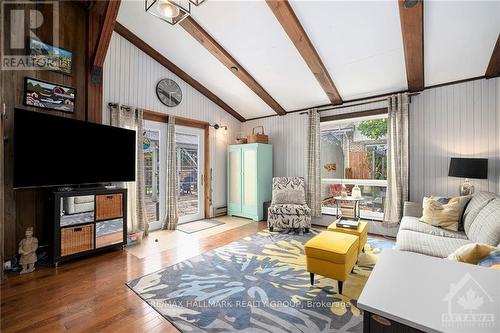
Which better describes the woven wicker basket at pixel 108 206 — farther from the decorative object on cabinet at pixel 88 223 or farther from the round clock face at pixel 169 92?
the round clock face at pixel 169 92

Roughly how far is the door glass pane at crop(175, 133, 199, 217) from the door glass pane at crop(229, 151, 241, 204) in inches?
32.4

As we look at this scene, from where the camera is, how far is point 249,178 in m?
5.00

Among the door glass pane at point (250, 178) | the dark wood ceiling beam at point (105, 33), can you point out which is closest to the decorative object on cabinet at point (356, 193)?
the door glass pane at point (250, 178)

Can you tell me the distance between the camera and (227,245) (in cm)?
340

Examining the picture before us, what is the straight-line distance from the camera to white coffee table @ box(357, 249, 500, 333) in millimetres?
804

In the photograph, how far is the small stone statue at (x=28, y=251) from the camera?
98.9 inches

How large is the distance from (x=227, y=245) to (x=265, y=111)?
3.10m

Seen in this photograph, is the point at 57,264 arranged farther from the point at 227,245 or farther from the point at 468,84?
the point at 468,84

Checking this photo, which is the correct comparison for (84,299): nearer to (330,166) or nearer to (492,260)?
(492,260)

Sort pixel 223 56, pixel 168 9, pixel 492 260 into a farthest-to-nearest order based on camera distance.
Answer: pixel 223 56 < pixel 168 9 < pixel 492 260

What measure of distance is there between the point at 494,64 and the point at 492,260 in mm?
2974

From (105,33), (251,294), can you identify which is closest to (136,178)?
(105,33)

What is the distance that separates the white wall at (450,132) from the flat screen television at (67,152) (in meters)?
4.18

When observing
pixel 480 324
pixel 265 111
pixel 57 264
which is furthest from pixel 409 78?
pixel 57 264
